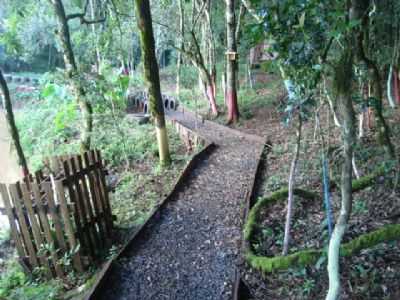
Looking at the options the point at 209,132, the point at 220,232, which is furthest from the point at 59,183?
the point at 209,132

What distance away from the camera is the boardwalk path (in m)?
3.52

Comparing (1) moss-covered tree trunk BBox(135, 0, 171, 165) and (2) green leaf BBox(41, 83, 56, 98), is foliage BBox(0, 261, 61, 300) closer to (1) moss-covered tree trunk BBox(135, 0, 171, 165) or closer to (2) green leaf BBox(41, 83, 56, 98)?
(1) moss-covered tree trunk BBox(135, 0, 171, 165)

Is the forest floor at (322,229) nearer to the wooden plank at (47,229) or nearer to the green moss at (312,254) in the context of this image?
the green moss at (312,254)

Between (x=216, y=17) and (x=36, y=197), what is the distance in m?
13.9

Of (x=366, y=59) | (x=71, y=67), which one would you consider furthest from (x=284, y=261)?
(x=71, y=67)

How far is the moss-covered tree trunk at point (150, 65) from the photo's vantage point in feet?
21.0

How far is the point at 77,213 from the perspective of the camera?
4211 millimetres

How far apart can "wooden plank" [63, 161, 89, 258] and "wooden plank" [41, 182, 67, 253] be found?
0.20 m

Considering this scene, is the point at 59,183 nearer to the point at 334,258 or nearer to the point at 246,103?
the point at 334,258

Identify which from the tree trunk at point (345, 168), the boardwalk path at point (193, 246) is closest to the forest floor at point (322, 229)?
the boardwalk path at point (193, 246)

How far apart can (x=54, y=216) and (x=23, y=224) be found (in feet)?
1.64

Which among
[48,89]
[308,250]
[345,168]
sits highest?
[48,89]

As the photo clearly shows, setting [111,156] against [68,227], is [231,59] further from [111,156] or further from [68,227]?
[68,227]

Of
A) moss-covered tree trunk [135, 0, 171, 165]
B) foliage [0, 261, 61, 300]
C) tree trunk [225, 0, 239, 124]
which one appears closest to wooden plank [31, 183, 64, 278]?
foliage [0, 261, 61, 300]
